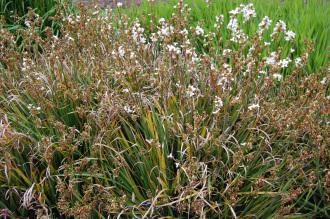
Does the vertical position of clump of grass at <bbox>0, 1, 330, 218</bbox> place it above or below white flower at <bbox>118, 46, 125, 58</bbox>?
below

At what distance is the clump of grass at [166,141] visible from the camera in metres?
2.32

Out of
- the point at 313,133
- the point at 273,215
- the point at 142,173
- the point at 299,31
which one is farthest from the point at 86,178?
the point at 299,31

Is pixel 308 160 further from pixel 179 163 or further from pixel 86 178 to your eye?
pixel 86 178

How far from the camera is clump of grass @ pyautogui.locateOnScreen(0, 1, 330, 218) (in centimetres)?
232

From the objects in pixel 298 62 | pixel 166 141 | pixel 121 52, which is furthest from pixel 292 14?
pixel 166 141

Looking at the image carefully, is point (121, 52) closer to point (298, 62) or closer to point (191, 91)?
point (191, 91)

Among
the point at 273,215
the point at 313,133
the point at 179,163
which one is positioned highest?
the point at 313,133

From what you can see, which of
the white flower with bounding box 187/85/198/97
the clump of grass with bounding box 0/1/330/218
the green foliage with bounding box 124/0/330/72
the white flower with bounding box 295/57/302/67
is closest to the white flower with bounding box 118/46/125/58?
the clump of grass with bounding box 0/1/330/218

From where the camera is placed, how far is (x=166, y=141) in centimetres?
253

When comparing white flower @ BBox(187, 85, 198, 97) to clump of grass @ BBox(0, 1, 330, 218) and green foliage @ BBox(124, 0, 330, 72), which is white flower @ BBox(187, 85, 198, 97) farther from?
green foliage @ BBox(124, 0, 330, 72)

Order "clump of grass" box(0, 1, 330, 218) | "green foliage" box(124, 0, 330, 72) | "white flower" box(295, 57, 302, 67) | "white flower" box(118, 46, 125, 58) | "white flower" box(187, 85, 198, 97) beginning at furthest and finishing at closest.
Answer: "green foliage" box(124, 0, 330, 72) → "white flower" box(118, 46, 125, 58) → "white flower" box(295, 57, 302, 67) → "white flower" box(187, 85, 198, 97) → "clump of grass" box(0, 1, 330, 218)

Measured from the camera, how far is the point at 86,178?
8.11ft

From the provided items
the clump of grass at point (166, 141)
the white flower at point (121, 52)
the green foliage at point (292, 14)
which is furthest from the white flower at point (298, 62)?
the white flower at point (121, 52)

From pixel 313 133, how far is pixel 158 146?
0.72 metres
